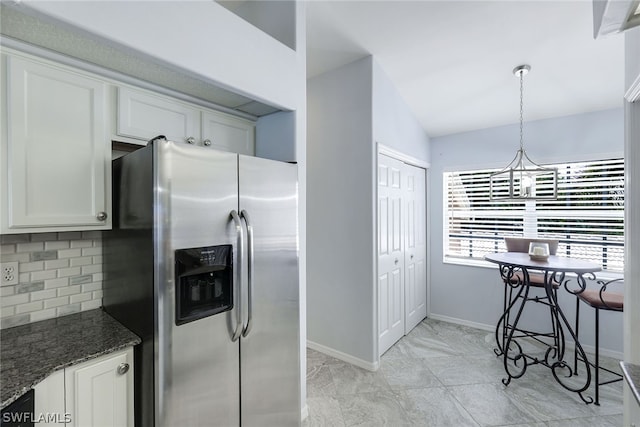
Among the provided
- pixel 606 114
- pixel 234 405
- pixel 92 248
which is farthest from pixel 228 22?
pixel 606 114

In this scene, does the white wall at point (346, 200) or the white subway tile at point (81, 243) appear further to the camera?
the white wall at point (346, 200)

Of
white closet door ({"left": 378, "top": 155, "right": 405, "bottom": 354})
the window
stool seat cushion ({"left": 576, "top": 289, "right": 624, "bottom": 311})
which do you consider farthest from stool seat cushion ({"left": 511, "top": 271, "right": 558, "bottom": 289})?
white closet door ({"left": 378, "top": 155, "right": 405, "bottom": 354})

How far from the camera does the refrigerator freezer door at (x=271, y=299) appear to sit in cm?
154

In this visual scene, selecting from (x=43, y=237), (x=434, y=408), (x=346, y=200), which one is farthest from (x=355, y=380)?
(x=43, y=237)

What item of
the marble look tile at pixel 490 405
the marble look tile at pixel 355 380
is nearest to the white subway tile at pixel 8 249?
the marble look tile at pixel 355 380

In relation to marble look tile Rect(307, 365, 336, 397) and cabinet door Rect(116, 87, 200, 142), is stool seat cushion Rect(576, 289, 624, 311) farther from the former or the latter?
cabinet door Rect(116, 87, 200, 142)

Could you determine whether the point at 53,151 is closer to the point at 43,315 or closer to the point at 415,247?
the point at 43,315

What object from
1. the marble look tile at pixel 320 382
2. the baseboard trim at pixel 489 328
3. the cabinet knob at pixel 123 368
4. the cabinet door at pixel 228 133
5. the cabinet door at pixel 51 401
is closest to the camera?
the cabinet door at pixel 51 401

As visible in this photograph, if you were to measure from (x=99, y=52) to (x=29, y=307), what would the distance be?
1267 mm

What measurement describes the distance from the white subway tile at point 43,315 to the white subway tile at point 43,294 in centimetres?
7

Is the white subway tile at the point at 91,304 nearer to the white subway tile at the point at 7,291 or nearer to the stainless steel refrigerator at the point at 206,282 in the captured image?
the stainless steel refrigerator at the point at 206,282

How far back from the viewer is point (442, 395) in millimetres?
2385

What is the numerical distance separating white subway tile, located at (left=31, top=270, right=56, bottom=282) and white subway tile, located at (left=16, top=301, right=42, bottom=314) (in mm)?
116

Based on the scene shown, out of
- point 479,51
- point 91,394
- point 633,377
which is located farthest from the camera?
point 479,51
